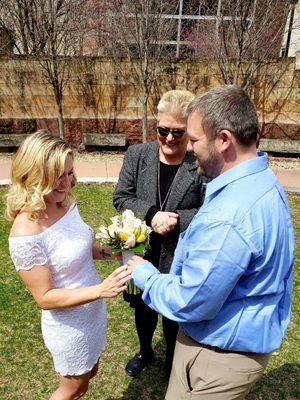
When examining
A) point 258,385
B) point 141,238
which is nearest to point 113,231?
point 141,238

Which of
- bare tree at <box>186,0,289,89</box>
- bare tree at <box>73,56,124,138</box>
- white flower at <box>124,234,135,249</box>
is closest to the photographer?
white flower at <box>124,234,135,249</box>

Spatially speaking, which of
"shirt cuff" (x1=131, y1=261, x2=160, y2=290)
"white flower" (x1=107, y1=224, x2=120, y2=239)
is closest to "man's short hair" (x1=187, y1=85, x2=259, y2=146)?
"shirt cuff" (x1=131, y1=261, x2=160, y2=290)

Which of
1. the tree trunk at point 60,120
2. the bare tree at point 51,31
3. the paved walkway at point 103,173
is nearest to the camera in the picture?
the paved walkway at point 103,173

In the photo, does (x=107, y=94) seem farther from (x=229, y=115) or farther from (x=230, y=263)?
(x=230, y=263)

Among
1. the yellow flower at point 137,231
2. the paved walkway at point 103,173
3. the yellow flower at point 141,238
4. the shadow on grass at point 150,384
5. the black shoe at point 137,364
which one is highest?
the yellow flower at point 137,231

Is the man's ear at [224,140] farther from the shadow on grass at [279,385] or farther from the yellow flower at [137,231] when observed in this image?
the shadow on grass at [279,385]

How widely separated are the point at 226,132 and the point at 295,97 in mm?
10504

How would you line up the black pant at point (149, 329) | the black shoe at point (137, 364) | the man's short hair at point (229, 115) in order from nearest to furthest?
the man's short hair at point (229, 115), the black pant at point (149, 329), the black shoe at point (137, 364)

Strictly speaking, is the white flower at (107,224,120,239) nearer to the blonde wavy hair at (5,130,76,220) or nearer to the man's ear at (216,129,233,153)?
the blonde wavy hair at (5,130,76,220)

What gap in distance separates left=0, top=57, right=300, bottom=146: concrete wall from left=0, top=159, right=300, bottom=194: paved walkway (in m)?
1.79

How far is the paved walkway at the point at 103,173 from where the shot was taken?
8.41m

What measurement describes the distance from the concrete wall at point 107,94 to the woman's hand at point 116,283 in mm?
9703

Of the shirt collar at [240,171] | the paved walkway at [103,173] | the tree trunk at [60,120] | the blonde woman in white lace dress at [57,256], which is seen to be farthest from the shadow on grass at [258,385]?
the tree trunk at [60,120]

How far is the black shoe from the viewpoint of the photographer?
11.2 feet
